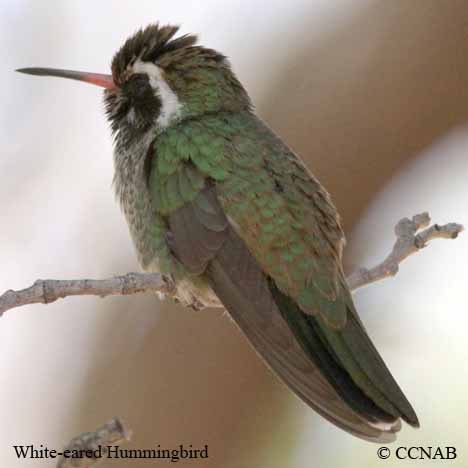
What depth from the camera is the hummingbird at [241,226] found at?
4086 mm

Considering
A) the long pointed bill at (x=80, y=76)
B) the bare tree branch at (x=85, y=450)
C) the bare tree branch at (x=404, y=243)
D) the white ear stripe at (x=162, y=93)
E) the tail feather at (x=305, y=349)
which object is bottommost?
the bare tree branch at (x=85, y=450)

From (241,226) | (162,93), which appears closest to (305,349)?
(241,226)

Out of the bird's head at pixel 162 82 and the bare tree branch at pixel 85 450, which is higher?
the bird's head at pixel 162 82

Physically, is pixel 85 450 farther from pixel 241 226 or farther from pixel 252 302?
pixel 241 226

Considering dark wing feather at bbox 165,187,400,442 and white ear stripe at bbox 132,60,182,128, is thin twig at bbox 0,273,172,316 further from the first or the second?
white ear stripe at bbox 132,60,182,128

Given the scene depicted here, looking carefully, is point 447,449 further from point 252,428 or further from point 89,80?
point 89,80

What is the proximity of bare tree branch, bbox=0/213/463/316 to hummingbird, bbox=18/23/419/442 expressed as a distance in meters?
0.14

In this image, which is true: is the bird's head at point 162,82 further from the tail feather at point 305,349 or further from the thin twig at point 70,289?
the thin twig at point 70,289

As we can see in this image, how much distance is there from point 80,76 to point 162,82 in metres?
0.42

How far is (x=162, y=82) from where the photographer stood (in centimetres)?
496

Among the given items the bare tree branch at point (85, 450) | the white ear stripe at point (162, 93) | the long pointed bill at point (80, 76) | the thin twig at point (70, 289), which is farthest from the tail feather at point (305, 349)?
the long pointed bill at point (80, 76)

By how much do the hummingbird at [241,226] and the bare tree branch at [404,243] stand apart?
99 millimetres

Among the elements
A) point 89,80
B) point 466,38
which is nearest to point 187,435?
point 89,80

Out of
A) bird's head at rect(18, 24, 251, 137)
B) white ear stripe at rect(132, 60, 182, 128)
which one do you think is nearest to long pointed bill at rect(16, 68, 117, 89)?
bird's head at rect(18, 24, 251, 137)
